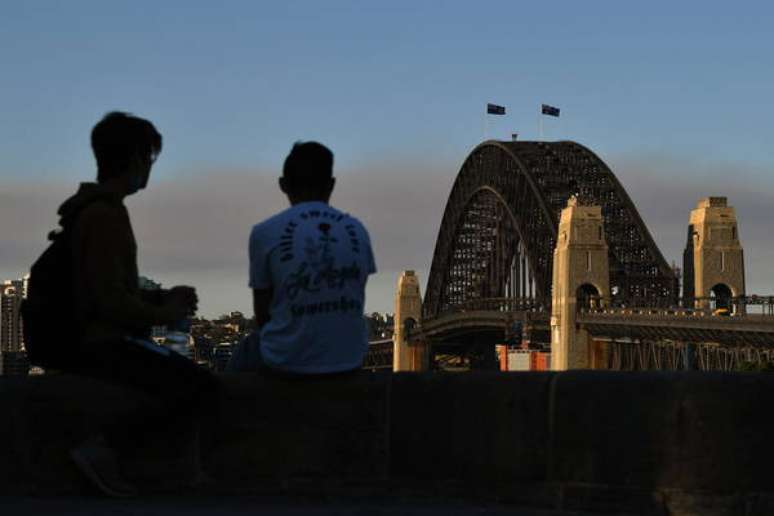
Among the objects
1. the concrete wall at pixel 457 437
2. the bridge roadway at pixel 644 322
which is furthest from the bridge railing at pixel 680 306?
the concrete wall at pixel 457 437

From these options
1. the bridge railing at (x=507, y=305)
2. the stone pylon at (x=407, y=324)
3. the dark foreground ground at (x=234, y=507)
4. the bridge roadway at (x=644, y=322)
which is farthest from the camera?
the stone pylon at (x=407, y=324)

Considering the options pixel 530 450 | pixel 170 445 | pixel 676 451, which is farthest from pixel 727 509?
pixel 170 445

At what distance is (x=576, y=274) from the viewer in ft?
348

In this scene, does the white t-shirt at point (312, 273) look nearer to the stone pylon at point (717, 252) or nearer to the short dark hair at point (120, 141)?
the short dark hair at point (120, 141)

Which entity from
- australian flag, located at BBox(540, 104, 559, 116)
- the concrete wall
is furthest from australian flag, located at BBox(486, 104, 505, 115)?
the concrete wall

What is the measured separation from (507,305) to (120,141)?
420 feet

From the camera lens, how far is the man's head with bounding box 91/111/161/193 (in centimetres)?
1151

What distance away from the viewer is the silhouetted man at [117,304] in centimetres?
1130

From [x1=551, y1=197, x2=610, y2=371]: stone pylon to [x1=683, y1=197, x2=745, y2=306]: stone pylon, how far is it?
5664mm

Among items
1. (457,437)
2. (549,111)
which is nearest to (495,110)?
(549,111)

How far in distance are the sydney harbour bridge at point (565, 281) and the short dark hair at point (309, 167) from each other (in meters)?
71.3

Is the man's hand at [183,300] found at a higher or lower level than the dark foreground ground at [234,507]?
higher

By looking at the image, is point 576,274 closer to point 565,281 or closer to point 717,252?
A: point 565,281

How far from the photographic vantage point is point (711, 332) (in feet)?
284
